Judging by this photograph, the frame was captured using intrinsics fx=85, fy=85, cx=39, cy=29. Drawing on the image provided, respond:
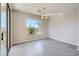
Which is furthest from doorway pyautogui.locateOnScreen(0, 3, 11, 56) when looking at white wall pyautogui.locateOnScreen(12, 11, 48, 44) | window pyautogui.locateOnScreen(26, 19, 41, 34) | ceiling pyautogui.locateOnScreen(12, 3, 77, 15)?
window pyautogui.locateOnScreen(26, 19, 41, 34)

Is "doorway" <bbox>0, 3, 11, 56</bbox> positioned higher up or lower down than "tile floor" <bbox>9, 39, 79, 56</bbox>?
higher up

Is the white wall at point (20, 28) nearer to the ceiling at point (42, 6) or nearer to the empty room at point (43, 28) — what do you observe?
the empty room at point (43, 28)

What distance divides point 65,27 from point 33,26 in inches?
102

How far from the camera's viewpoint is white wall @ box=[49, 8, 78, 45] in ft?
17.8

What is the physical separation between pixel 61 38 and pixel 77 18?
1.99m

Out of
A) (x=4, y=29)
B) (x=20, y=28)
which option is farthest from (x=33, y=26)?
→ (x=4, y=29)

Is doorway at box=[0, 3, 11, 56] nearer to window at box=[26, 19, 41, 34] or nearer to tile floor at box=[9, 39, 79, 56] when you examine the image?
tile floor at box=[9, 39, 79, 56]

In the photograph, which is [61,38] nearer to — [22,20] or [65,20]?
[65,20]

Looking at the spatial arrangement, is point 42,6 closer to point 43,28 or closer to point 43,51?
point 43,51

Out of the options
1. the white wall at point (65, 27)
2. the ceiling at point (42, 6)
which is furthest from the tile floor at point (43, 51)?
the ceiling at point (42, 6)

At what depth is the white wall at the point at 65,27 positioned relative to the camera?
17.8 ft

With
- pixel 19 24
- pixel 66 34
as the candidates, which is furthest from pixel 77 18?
pixel 19 24

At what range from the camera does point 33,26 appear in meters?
7.14

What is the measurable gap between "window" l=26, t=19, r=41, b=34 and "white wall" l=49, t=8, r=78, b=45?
3.92ft
